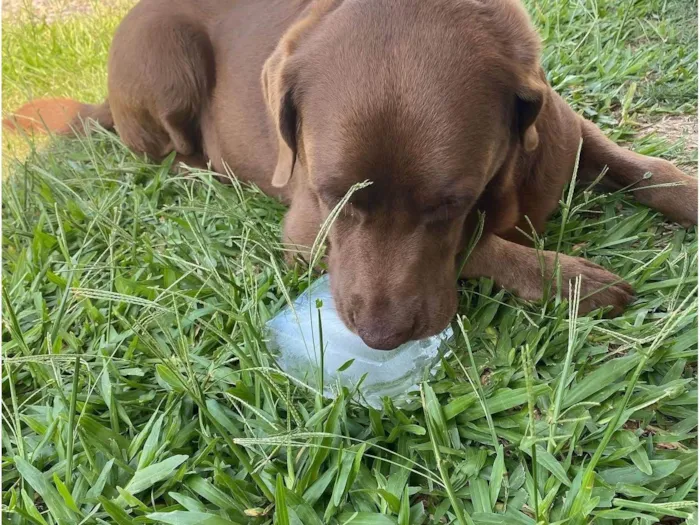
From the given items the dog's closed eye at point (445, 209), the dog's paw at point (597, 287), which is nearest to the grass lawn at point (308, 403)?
the dog's paw at point (597, 287)

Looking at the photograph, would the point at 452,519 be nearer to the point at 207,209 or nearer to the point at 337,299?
the point at 337,299

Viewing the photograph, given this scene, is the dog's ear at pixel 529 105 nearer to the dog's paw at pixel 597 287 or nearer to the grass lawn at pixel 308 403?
the grass lawn at pixel 308 403

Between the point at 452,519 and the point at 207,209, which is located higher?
the point at 207,209

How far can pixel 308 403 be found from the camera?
1705 millimetres

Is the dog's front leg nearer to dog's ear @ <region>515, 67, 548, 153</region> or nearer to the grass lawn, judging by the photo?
the grass lawn

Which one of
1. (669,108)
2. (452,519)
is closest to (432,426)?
(452,519)

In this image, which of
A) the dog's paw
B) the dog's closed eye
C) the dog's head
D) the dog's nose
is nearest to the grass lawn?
the dog's paw

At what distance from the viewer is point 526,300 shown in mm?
1979

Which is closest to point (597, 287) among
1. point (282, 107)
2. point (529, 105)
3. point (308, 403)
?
point (529, 105)

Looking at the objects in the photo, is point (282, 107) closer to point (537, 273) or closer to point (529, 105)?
point (529, 105)

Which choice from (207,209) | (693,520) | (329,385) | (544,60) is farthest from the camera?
(544,60)

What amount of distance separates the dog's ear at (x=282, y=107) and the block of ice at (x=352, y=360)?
490 millimetres

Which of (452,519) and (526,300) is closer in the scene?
(452,519)

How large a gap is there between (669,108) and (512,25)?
163 cm
